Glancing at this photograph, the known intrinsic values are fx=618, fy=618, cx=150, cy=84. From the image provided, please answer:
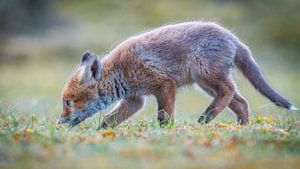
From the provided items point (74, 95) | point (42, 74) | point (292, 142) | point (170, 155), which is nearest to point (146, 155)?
point (170, 155)

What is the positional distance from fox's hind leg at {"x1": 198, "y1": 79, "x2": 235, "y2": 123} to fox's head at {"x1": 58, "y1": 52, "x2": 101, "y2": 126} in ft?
7.14

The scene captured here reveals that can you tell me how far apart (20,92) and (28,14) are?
1328cm

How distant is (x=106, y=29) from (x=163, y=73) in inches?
1010

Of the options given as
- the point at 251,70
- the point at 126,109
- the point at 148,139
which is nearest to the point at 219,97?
the point at 251,70

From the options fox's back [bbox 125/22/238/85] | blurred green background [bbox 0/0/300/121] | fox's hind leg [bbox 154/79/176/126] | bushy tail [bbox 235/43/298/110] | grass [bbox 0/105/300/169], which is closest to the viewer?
grass [bbox 0/105/300/169]

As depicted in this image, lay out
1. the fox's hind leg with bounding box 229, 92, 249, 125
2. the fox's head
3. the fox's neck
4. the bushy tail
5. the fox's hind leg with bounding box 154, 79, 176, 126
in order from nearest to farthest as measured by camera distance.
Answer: the fox's hind leg with bounding box 154, 79, 176, 126 → the fox's head → the fox's neck → the fox's hind leg with bounding box 229, 92, 249, 125 → the bushy tail

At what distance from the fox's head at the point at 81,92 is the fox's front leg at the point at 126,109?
0.59 meters

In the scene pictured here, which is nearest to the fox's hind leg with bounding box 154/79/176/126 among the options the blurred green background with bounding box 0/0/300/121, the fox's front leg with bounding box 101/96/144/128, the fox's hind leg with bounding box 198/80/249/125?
the fox's hind leg with bounding box 198/80/249/125

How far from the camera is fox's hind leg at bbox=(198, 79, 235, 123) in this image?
1178 centimetres

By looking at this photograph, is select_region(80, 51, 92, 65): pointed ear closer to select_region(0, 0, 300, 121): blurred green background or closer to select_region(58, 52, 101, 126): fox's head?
select_region(58, 52, 101, 126): fox's head

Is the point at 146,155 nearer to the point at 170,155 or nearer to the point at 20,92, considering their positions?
the point at 170,155

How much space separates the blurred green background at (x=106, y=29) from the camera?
31641 millimetres

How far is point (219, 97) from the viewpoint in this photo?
1192 centimetres

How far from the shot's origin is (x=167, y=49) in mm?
11969
